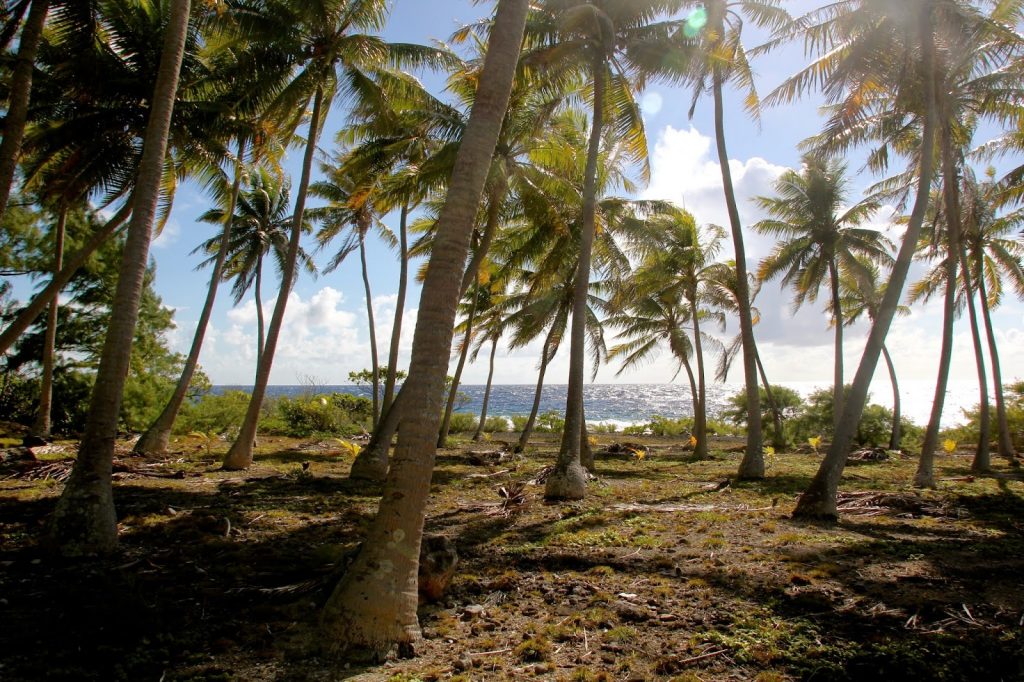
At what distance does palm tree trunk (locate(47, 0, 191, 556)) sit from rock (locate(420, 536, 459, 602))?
3.15 meters

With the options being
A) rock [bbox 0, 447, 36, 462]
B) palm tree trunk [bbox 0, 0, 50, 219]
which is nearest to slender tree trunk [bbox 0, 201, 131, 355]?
rock [bbox 0, 447, 36, 462]

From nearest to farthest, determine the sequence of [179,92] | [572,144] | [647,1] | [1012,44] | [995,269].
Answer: [1012,44] → [647,1] → [179,92] → [572,144] → [995,269]

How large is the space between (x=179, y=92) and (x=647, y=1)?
34.0ft

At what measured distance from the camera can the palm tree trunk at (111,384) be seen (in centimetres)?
521

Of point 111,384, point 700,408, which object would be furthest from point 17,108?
point 700,408

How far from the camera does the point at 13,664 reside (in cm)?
321

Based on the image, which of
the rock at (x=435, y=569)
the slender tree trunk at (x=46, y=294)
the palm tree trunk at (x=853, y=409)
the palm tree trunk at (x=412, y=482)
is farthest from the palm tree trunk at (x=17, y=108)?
the palm tree trunk at (x=853, y=409)

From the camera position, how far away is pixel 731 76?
1179cm

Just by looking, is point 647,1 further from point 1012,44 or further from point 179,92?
point 179,92

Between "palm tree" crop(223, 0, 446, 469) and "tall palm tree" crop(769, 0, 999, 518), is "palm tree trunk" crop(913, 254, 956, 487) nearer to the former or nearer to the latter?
"tall palm tree" crop(769, 0, 999, 518)

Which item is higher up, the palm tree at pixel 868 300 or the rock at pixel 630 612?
the palm tree at pixel 868 300

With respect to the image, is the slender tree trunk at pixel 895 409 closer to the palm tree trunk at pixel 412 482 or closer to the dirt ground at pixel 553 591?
the dirt ground at pixel 553 591

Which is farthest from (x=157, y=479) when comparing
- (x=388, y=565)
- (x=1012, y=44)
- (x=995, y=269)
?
(x=995, y=269)

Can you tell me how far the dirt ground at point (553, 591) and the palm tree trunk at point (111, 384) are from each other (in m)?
0.33
